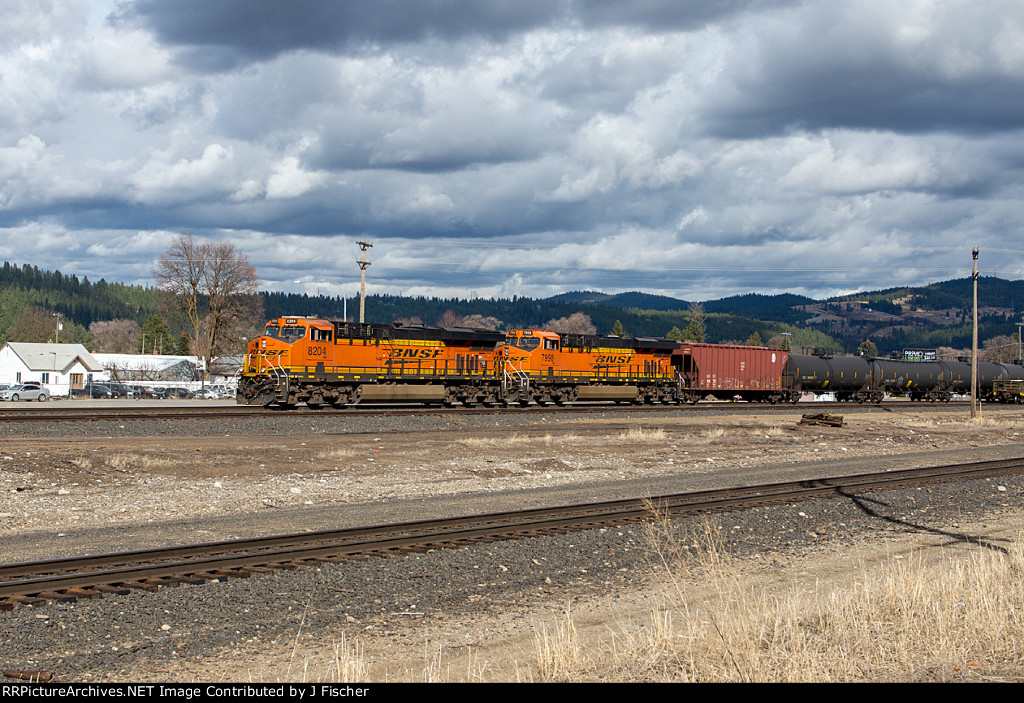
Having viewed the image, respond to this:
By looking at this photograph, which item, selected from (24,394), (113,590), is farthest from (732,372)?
(24,394)

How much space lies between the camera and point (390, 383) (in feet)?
130

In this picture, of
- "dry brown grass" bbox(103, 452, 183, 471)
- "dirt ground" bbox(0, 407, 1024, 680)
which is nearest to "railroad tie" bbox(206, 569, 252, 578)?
"dirt ground" bbox(0, 407, 1024, 680)

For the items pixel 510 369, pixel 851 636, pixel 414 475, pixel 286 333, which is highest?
pixel 286 333

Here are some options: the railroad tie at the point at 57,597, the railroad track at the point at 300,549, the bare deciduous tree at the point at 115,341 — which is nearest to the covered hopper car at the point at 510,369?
the railroad track at the point at 300,549

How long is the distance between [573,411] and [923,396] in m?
51.6

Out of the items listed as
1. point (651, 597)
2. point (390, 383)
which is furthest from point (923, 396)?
point (651, 597)

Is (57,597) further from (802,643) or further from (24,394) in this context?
(24,394)

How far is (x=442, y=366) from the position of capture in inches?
1625

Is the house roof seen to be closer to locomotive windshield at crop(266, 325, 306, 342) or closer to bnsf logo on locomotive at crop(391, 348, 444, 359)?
locomotive windshield at crop(266, 325, 306, 342)

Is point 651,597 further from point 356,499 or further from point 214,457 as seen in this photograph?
point 214,457

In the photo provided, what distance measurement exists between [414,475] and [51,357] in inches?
4022

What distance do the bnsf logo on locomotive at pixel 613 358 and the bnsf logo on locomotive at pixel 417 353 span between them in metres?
10.6

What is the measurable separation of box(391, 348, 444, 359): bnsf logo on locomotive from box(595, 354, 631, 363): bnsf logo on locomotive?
1059cm

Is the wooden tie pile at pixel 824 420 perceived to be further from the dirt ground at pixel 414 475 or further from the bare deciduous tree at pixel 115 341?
the bare deciduous tree at pixel 115 341
